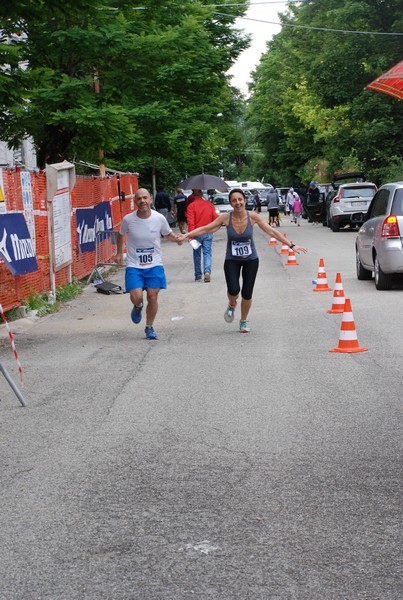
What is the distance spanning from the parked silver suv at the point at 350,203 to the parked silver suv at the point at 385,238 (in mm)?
22041

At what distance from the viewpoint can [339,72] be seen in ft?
157

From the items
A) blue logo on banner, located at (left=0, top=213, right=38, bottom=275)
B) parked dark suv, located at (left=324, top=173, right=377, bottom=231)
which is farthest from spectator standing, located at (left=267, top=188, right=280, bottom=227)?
blue logo on banner, located at (left=0, top=213, right=38, bottom=275)

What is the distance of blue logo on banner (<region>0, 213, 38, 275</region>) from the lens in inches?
586

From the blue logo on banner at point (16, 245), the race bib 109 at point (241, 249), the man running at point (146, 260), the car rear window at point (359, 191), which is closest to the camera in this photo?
the man running at point (146, 260)

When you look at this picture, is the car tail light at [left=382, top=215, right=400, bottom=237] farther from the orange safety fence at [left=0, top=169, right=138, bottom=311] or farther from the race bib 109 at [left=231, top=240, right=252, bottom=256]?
the orange safety fence at [left=0, top=169, right=138, bottom=311]

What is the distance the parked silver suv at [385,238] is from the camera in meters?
17.4

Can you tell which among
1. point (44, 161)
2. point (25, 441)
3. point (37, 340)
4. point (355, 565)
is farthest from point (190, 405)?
point (44, 161)

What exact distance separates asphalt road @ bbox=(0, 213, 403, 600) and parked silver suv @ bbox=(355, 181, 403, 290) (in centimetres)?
422

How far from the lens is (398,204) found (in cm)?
1791

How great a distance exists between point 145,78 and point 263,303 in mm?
10209

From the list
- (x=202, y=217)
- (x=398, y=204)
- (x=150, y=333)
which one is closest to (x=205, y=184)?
(x=202, y=217)

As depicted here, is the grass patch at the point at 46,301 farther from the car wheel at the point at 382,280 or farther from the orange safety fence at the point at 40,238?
the car wheel at the point at 382,280

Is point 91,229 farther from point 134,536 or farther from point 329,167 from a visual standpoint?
point 329,167

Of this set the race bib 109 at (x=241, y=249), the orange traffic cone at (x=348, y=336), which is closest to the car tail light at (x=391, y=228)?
the race bib 109 at (x=241, y=249)
